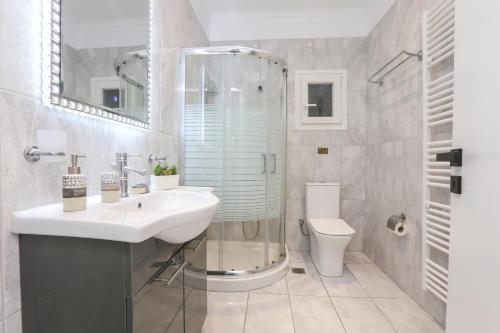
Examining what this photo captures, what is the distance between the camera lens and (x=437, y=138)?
157cm

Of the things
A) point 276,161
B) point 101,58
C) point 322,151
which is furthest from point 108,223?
point 322,151

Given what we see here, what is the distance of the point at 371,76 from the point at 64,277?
9.62ft

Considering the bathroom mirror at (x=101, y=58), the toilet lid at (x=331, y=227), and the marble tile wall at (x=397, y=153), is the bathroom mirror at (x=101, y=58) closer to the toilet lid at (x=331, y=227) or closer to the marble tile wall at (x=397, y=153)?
the toilet lid at (x=331, y=227)

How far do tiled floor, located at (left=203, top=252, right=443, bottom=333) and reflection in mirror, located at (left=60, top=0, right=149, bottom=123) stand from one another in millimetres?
1423

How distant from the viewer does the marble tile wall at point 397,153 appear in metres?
1.78

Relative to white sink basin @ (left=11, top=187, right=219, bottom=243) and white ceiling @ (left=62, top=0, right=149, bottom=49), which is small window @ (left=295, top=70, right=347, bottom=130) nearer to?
white ceiling @ (left=62, top=0, right=149, bottom=49)

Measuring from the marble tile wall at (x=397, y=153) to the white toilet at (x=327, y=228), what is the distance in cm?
39

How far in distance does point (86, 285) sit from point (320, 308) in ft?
5.14

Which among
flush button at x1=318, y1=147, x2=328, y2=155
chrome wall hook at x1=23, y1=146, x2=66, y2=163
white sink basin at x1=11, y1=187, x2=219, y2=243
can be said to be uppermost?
flush button at x1=318, y1=147, x2=328, y2=155

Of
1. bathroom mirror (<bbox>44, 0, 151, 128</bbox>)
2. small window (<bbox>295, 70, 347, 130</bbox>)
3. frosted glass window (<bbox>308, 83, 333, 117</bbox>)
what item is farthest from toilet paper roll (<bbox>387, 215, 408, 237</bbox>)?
bathroom mirror (<bbox>44, 0, 151, 128</bbox>)

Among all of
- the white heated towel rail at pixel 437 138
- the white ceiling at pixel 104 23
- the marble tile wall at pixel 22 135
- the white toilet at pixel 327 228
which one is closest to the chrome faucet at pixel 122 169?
the marble tile wall at pixel 22 135

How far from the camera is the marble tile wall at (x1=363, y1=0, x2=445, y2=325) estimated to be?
178 cm

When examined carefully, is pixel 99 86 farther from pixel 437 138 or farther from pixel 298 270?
pixel 298 270

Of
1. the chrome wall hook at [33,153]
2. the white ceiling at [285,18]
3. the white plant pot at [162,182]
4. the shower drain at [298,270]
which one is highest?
the white ceiling at [285,18]
